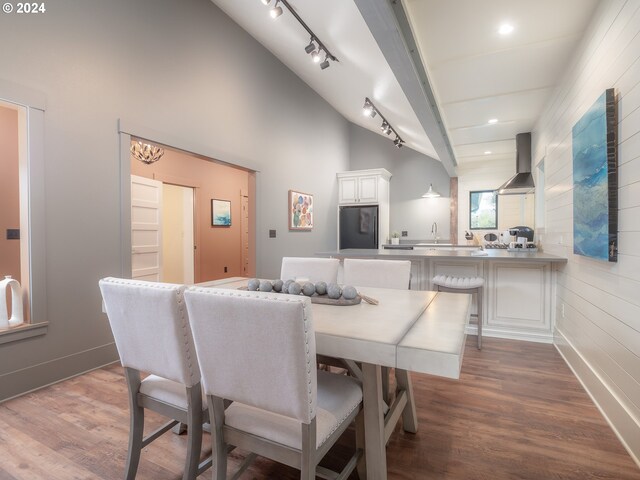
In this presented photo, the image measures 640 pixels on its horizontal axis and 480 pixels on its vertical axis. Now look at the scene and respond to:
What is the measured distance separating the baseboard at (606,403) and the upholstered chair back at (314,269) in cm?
169

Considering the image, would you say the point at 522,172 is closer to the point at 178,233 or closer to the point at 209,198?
the point at 209,198

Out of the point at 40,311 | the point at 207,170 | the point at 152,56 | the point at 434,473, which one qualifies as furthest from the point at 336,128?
the point at 434,473

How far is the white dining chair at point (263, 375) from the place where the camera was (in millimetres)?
922

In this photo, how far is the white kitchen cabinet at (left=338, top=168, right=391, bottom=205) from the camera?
248 inches

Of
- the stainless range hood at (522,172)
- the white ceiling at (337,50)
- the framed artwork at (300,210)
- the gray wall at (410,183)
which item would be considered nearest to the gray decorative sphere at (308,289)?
the white ceiling at (337,50)

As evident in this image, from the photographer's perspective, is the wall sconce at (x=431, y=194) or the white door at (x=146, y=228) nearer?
the white door at (x=146, y=228)

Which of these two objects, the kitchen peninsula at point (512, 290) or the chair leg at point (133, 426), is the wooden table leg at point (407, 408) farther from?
the kitchen peninsula at point (512, 290)

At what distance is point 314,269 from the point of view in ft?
7.84

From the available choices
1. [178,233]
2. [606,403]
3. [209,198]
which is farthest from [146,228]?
[606,403]

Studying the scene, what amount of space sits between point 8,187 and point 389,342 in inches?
138

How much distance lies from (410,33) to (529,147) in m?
3.13

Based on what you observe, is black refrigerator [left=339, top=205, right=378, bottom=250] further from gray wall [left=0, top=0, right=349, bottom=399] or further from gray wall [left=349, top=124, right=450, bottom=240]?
gray wall [left=0, top=0, right=349, bottom=399]

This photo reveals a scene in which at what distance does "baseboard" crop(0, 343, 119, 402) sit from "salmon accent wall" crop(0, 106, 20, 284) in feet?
3.59

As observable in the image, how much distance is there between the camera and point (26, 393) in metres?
2.23
